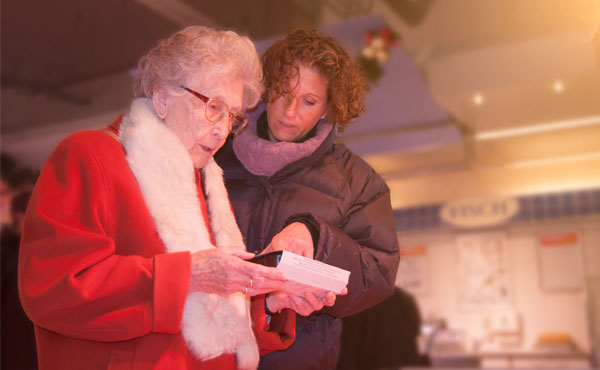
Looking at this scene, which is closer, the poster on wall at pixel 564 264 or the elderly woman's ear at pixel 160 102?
the elderly woman's ear at pixel 160 102

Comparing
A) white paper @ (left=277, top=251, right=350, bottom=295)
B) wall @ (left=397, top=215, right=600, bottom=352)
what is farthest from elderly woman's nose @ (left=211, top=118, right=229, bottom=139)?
wall @ (left=397, top=215, right=600, bottom=352)

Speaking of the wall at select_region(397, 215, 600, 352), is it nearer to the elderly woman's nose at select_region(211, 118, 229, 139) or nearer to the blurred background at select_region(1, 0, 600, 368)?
the blurred background at select_region(1, 0, 600, 368)

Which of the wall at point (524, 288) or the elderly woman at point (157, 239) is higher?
the wall at point (524, 288)

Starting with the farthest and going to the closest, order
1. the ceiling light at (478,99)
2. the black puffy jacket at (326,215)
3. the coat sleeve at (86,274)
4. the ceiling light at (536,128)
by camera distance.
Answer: the ceiling light at (536,128) < the ceiling light at (478,99) < the black puffy jacket at (326,215) < the coat sleeve at (86,274)

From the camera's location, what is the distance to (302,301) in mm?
1366

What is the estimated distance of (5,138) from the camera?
21.0ft

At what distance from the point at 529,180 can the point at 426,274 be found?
5.32 feet

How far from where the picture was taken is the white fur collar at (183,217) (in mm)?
1231

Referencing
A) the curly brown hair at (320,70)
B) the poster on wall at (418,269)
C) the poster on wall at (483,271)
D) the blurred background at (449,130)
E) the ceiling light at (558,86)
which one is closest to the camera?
the curly brown hair at (320,70)

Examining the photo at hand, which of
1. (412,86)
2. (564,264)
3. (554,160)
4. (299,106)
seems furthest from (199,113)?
(564,264)

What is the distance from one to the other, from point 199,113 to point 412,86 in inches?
166

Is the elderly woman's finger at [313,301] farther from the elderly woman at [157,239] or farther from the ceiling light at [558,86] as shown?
the ceiling light at [558,86]

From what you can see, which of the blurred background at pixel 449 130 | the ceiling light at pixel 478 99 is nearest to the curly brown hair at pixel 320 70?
the blurred background at pixel 449 130

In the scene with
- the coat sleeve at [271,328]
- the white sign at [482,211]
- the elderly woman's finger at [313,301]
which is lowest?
the coat sleeve at [271,328]
